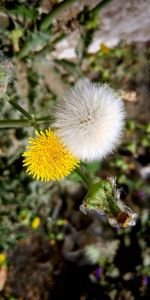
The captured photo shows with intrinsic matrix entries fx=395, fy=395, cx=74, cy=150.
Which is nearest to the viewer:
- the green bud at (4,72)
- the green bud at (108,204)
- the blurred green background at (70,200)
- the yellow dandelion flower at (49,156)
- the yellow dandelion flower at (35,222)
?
the green bud at (4,72)

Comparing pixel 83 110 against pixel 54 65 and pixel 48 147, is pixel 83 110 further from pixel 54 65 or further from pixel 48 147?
pixel 54 65

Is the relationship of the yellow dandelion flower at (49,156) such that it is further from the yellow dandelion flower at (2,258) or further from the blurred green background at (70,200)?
the yellow dandelion flower at (2,258)

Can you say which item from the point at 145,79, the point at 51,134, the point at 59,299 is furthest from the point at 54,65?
the point at 59,299

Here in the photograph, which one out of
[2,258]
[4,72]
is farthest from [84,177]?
[2,258]

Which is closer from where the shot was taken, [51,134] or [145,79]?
[51,134]

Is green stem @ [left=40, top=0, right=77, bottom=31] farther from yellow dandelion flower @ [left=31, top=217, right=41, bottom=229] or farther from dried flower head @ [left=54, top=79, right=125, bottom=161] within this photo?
yellow dandelion flower @ [left=31, top=217, right=41, bottom=229]

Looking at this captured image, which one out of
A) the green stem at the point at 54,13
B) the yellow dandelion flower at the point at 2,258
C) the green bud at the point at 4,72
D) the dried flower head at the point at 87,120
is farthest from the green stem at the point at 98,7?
the yellow dandelion flower at the point at 2,258
